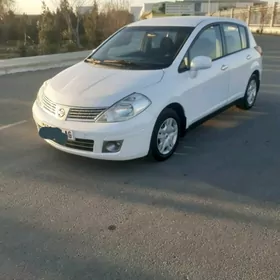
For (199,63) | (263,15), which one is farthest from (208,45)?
(263,15)

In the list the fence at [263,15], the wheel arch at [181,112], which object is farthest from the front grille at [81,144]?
the fence at [263,15]

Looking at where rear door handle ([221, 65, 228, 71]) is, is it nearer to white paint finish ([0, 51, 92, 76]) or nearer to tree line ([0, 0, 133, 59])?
white paint finish ([0, 51, 92, 76])

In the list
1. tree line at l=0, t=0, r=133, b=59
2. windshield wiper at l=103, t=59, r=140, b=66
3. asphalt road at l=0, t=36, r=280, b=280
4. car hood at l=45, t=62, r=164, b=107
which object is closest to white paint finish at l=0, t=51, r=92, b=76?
tree line at l=0, t=0, r=133, b=59

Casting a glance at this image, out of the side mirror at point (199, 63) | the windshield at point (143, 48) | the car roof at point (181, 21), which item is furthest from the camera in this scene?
the car roof at point (181, 21)

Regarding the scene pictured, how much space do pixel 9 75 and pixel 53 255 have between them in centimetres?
828

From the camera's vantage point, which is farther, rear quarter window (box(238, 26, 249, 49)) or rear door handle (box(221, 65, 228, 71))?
rear quarter window (box(238, 26, 249, 49))

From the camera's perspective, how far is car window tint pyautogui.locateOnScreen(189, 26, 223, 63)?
4.48m

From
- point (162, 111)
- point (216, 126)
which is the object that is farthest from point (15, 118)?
point (216, 126)

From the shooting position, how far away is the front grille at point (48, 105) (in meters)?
3.79

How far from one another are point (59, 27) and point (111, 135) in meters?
15.7

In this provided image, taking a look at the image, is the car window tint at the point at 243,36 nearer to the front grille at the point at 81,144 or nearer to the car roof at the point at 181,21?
the car roof at the point at 181,21

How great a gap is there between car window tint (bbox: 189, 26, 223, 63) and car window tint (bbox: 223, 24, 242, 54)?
0.27m

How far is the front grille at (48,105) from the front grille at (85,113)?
29 centimetres

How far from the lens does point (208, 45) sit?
15.6 feet
